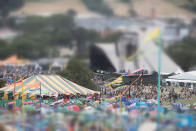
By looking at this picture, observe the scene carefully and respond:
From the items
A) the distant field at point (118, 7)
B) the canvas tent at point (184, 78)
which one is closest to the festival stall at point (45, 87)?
the canvas tent at point (184, 78)

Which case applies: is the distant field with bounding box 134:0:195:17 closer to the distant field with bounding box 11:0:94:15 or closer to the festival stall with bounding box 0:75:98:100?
the distant field with bounding box 11:0:94:15

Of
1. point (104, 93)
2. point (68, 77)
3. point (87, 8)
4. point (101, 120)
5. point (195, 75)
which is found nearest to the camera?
point (101, 120)

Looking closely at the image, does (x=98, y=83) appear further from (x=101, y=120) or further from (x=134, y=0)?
(x=134, y=0)

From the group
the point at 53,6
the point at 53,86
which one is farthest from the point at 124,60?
the point at 53,6

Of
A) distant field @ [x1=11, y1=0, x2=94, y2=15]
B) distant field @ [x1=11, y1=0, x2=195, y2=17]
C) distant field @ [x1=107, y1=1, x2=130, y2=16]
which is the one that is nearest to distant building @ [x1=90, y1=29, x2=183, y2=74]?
distant field @ [x1=11, y1=0, x2=94, y2=15]

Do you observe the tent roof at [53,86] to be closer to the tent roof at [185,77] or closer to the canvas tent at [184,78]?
the canvas tent at [184,78]

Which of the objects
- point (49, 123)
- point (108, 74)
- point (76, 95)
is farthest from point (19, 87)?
point (49, 123)

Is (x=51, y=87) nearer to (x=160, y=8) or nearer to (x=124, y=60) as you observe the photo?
(x=124, y=60)
